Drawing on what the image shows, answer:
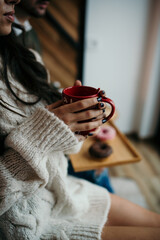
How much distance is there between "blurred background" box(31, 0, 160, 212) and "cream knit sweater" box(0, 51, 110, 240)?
3.59ft

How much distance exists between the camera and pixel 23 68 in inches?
29.2

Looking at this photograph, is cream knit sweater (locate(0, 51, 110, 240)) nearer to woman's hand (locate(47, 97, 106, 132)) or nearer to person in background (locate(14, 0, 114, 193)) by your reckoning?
woman's hand (locate(47, 97, 106, 132))

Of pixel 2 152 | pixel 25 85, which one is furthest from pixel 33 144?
pixel 25 85

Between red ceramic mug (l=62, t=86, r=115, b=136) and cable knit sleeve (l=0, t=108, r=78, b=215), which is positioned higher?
red ceramic mug (l=62, t=86, r=115, b=136)

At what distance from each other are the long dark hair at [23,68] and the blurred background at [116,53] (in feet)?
4.04

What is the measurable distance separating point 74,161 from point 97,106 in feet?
1.40

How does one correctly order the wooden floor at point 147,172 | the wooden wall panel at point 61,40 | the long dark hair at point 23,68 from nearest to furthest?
the long dark hair at point 23,68 < the wooden floor at point 147,172 < the wooden wall panel at point 61,40

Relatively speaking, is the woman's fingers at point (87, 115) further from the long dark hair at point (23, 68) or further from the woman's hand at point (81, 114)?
the long dark hair at point (23, 68)

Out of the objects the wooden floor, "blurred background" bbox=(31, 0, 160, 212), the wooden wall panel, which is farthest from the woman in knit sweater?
the wooden wall panel

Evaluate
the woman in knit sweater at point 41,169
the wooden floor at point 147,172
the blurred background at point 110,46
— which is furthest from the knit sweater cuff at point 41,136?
the blurred background at point 110,46

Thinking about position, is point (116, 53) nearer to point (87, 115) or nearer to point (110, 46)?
point (110, 46)

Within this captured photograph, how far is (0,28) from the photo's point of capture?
586 mm

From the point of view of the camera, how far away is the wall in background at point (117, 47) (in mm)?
1823

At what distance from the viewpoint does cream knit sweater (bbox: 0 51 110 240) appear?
0.55 meters
